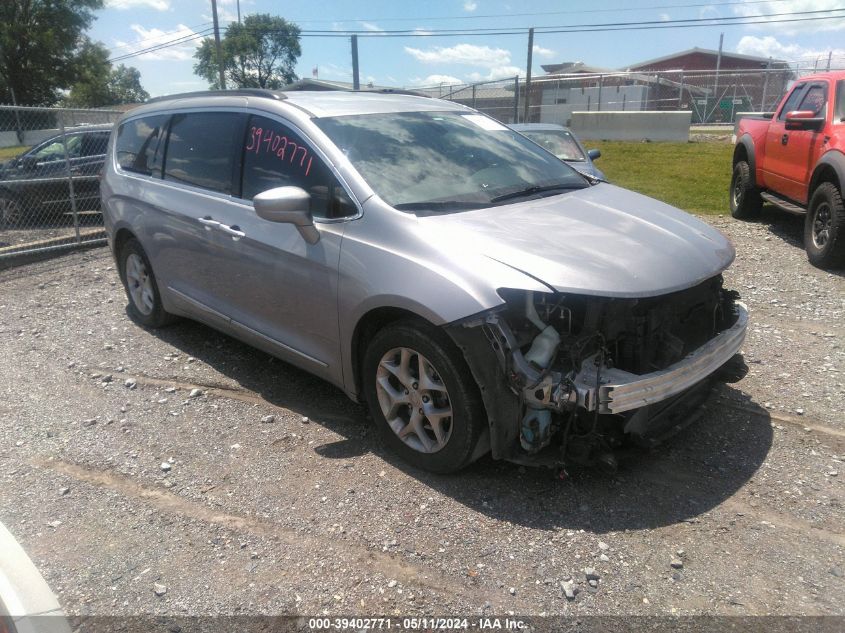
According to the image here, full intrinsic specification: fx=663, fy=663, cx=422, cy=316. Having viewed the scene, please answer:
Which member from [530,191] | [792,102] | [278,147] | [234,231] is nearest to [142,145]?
[234,231]

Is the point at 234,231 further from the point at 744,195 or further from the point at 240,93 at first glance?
the point at 744,195

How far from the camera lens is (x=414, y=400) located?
3.42 meters

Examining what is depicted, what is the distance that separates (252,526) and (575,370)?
5.55ft

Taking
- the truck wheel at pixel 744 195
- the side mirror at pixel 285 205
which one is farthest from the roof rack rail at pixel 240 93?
the truck wheel at pixel 744 195

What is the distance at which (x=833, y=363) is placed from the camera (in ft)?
15.8

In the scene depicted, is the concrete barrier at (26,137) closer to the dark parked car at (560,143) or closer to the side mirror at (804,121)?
the dark parked car at (560,143)

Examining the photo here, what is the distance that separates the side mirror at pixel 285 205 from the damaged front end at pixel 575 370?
3.67 ft

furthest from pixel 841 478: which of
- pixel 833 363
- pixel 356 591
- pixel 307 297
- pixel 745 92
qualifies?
pixel 745 92

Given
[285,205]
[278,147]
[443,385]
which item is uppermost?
[278,147]

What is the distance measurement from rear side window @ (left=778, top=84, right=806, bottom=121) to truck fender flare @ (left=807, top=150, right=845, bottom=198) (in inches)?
57.2

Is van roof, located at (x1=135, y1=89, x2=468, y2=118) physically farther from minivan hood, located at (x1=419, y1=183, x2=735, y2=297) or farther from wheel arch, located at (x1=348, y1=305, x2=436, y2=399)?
wheel arch, located at (x1=348, y1=305, x2=436, y2=399)

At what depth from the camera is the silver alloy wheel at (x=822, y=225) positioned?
7069mm

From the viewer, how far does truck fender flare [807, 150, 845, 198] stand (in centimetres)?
682

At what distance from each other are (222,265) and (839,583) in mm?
3772
